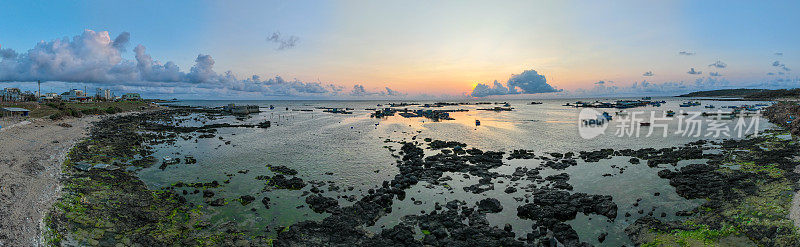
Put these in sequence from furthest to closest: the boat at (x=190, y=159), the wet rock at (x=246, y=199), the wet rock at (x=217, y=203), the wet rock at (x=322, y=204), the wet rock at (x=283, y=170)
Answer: the boat at (x=190, y=159) → the wet rock at (x=283, y=170) → the wet rock at (x=246, y=199) → the wet rock at (x=217, y=203) → the wet rock at (x=322, y=204)

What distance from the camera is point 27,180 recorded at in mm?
19578

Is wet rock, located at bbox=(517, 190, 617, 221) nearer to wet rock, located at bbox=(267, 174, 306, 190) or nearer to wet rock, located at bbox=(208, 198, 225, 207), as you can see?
wet rock, located at bbox=(267, 174, 306, 190)

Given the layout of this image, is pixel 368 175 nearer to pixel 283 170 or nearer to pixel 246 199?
pixel 283 170

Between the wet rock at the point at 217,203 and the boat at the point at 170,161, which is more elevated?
the boat at the point at 170,161

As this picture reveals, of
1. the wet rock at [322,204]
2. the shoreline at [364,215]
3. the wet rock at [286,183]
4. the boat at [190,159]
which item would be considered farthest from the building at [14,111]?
the wet rock at [322,204]

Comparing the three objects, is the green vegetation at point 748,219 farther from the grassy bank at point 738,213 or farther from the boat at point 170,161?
the boat at point 170,161

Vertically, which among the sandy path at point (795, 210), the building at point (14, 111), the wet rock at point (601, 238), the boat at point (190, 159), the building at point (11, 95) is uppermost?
the building at point (11, 95)

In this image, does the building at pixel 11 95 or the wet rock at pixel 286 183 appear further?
the building at pixel 11 95

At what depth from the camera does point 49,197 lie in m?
17.7

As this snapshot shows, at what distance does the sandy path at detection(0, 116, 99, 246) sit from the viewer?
13.5 meters

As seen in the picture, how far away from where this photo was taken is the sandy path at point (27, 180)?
1350 cm

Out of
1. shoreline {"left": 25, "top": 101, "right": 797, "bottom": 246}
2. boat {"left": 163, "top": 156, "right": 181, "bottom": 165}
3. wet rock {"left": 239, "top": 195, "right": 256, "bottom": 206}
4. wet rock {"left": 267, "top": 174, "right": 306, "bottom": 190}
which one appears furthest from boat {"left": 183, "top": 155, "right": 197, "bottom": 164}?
wet rock {"left": 239, "top": 195, "right": 256, "bottom": 206}

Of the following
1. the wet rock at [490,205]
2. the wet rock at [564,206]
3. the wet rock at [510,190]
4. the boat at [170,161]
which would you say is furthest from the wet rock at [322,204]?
the boat at [170,161]

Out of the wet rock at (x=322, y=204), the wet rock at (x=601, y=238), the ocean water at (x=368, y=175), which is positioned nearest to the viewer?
the wet rock at (x=601, y=238)
